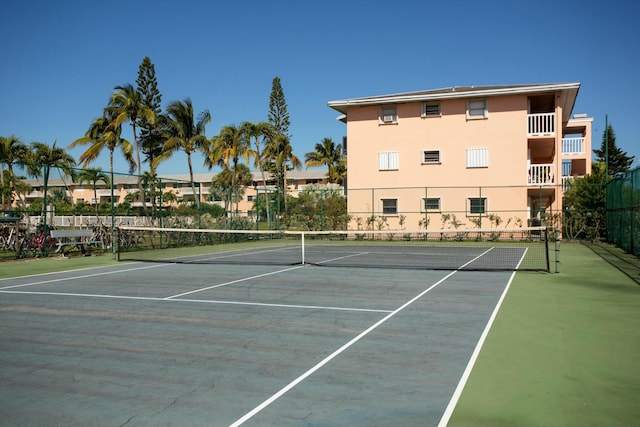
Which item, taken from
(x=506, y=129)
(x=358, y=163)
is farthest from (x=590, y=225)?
(x=358, y=163)

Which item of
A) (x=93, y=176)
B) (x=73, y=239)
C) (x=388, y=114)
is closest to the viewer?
(x=73, y=239)

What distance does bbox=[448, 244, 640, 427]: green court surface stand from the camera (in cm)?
452

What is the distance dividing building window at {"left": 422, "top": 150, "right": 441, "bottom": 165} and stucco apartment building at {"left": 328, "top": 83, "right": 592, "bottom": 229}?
0.19 ft

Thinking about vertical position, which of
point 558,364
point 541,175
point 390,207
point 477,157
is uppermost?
point 477,157

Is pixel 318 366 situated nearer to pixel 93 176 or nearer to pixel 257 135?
pixel 93 176

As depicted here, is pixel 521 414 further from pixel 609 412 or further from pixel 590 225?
pixel 590 225

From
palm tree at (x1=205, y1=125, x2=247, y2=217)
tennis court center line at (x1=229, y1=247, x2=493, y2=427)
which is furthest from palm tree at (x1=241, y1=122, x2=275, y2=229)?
tennis court center line at (x1=229, y1=247, x2=493, y2=427)

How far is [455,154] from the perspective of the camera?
32.0 metres

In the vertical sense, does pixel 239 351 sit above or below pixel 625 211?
below

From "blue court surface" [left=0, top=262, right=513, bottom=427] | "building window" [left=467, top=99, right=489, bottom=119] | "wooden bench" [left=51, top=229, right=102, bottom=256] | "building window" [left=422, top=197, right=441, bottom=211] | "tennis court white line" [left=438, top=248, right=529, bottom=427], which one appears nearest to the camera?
"tennis court white line" [left=438, top=248, right=529, bottom=427]

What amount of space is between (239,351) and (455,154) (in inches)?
1078

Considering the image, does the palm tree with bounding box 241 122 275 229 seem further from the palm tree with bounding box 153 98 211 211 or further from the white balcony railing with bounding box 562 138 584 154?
the white balcony railing with bounding box 562 138 584 154

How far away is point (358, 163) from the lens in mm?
34438

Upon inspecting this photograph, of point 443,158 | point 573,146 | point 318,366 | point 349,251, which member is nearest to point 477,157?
point 443,158
